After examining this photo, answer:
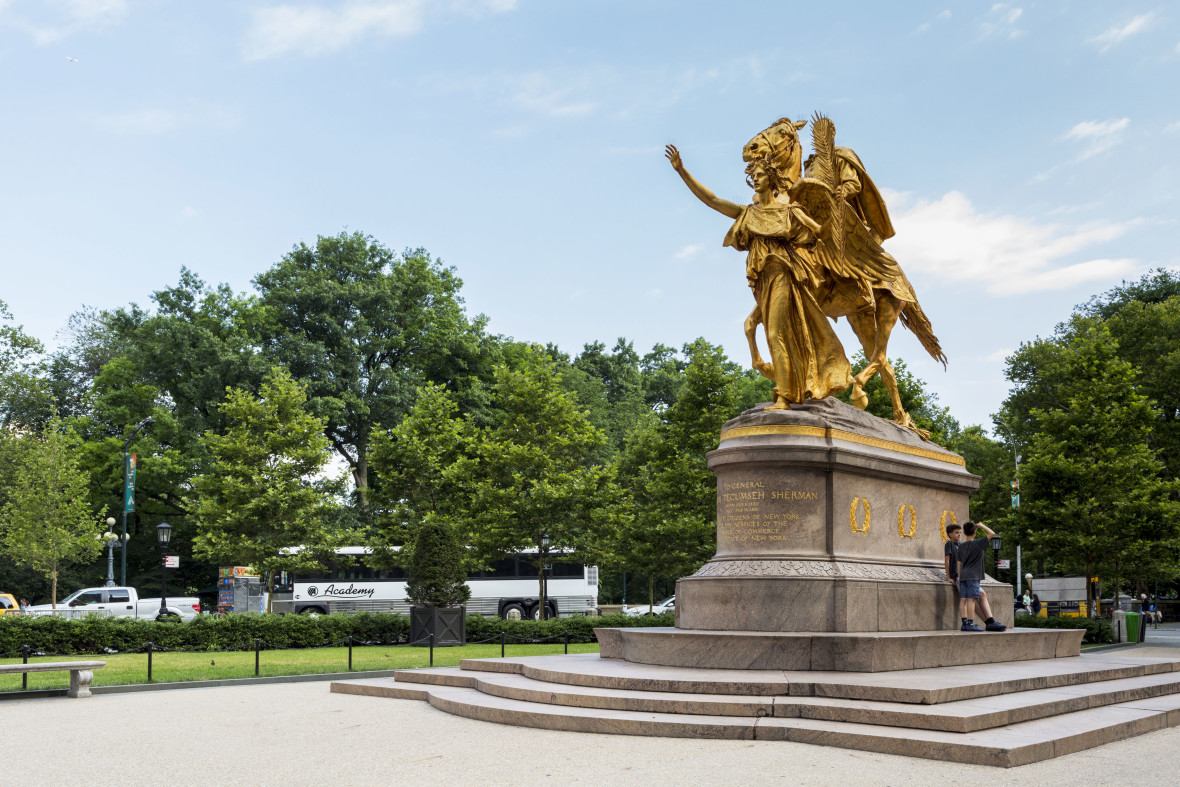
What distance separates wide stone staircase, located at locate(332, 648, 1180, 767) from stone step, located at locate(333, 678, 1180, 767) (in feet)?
0.03

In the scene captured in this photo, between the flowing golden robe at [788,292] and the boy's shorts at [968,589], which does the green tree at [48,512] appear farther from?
the boy's shorts at [968,589]

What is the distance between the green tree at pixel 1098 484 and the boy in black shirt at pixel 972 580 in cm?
1744

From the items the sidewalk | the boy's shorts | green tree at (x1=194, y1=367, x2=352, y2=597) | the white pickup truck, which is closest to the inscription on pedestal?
the boy's shorts

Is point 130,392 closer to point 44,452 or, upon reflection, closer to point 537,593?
point 44,452

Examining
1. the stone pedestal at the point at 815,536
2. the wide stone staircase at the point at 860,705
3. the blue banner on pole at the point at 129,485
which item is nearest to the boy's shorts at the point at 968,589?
the stone pedestal at the point at 815,536

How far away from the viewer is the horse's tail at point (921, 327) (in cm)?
1781

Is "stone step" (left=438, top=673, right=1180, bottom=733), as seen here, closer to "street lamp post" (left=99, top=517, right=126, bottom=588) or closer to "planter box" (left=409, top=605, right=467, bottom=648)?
"planter box" (left=409, top=605, right=467, bottom=648)

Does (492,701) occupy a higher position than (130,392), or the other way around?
(130,392)

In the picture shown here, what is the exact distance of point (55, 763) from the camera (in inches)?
350

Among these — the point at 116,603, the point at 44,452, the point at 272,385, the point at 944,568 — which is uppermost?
the point at 272,385

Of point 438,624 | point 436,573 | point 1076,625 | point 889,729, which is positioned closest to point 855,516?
point 889,729

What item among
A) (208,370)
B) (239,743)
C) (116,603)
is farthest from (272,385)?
(239,743)

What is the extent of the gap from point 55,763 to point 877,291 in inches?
522

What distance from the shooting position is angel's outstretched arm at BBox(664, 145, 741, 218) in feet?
51.1
